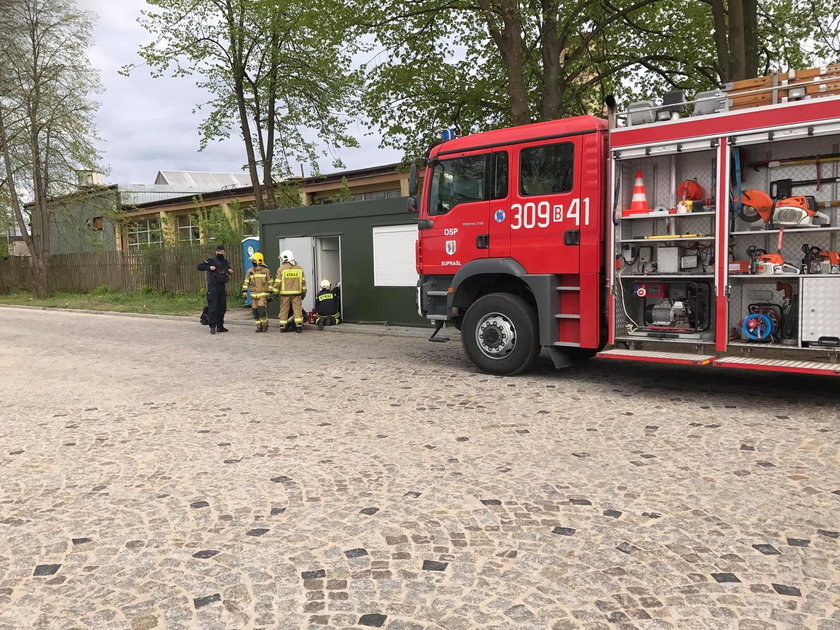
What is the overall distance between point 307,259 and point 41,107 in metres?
18.1

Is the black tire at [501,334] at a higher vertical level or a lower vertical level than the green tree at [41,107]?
lower

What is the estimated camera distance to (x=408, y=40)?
15.9 metres

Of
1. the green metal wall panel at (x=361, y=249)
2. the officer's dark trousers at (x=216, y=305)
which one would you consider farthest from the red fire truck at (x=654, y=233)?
the officer's dark trousers at (x=216, y=305)

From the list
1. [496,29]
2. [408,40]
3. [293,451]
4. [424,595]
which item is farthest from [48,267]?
[424,595]

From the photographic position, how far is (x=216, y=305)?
580 inches

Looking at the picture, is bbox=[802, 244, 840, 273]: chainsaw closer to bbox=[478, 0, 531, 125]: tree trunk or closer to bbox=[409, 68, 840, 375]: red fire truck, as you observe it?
bbox=[409, 68, 840, 375]: red fire truck

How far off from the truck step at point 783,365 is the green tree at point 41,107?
1122 inches

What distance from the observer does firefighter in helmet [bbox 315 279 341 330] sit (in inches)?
603

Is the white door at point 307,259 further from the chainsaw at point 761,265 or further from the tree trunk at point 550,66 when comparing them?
the chainsaw at point 761,265

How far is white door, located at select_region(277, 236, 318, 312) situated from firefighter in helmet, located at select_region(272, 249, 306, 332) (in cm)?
149

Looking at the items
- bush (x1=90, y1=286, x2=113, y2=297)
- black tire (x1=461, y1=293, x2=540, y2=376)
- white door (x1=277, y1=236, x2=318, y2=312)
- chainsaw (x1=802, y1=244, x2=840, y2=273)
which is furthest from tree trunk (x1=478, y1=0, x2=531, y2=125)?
bush (x1=90, y1=286, x2=113, y2=297)

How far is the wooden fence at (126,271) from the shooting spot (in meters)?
23.9

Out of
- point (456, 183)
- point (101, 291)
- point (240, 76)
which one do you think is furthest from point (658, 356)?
point (101, 291)

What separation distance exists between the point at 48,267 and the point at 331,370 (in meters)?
26.6
